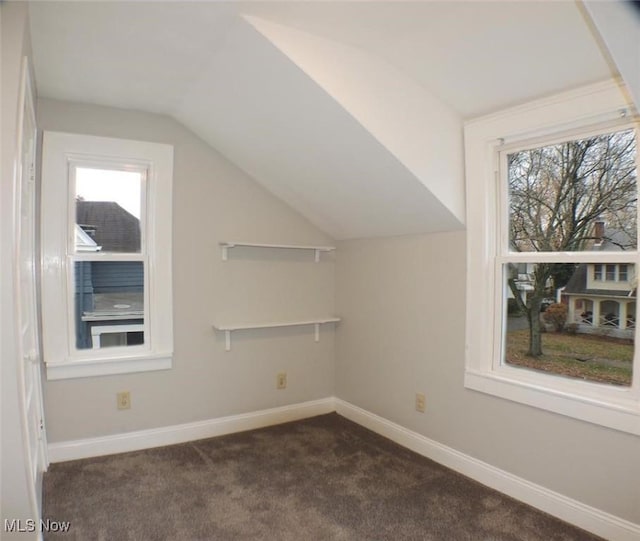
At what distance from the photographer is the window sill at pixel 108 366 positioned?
264cm

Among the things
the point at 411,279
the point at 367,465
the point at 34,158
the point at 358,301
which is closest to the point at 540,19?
the point at 411,279

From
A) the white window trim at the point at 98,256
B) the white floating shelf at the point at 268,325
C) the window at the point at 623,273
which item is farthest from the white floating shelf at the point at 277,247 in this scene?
the window at the point at 623,273

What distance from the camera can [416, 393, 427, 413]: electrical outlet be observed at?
9.14 ft

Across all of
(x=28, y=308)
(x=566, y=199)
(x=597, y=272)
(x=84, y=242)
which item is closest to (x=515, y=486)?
(x=597, y=272)

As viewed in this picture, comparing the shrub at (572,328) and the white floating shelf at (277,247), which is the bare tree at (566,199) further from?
the white floating shelf at (277,247)

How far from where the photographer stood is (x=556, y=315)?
2234mm

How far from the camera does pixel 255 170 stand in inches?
121

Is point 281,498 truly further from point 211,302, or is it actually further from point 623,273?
point 623,273

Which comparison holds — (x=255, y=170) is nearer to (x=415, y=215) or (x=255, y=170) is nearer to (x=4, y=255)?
(x=415, y=215)

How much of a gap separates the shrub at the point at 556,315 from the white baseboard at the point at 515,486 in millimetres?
784

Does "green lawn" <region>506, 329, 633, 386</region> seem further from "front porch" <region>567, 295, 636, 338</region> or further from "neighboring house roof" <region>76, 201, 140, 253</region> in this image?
"neighboring house roof" <region>76, 201, 140, 253</region>

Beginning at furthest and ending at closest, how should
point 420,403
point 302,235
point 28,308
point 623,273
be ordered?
point 302,235, point 420,403, point 28,308, point 623,273

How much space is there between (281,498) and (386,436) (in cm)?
100

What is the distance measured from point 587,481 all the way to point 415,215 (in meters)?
1.54
